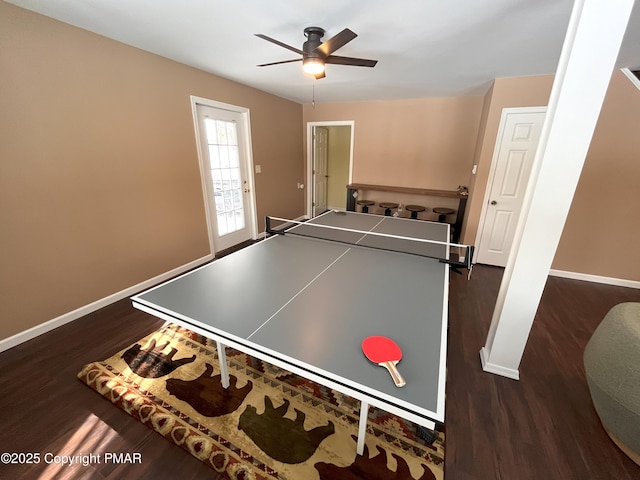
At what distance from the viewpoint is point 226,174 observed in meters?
3.79

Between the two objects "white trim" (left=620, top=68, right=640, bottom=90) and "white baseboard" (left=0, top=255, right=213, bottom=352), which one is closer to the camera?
"white baseboard" (left=0, top=255, right=213, bottom=352)

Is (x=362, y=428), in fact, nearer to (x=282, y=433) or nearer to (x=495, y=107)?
(x=282, y=433)

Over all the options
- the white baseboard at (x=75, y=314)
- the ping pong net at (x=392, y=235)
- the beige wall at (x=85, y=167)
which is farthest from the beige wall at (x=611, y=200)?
the white baseboard at (x=75, y=314)

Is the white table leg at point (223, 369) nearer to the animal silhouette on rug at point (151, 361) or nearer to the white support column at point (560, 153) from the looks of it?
the animal silhouette on rug at point (151, 361)

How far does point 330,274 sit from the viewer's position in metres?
1.70

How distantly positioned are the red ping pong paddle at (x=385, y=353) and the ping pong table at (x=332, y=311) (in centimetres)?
2

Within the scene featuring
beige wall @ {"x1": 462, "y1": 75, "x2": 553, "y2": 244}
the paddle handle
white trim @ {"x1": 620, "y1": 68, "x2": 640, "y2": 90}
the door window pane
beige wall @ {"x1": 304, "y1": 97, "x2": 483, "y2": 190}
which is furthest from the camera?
beige wall @ {"x1": 304, "y1": 97, "x2": 483, "y2": 190}

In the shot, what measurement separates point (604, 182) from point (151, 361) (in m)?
4.89

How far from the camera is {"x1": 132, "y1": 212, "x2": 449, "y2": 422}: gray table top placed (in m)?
0.95

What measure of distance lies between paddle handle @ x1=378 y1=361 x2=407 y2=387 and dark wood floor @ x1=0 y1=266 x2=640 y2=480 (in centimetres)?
85

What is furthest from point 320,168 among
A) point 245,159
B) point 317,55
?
point 317,55

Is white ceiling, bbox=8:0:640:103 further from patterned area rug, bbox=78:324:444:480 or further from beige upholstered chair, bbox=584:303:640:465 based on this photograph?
patterned area rug, bbox=78:324:444:480

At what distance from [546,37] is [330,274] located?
255 cm

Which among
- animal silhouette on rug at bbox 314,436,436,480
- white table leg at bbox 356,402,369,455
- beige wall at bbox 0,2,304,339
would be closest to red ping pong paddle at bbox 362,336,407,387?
white table leg at bbox 356,402,369,455
